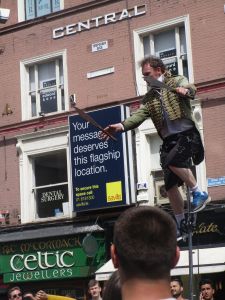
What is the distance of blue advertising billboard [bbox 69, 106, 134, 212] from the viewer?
17.6 metres

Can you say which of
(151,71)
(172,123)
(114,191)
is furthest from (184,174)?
(114,191)

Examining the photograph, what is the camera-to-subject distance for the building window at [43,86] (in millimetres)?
19219

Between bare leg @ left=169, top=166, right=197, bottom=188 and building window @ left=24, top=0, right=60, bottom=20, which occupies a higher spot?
building window @ left=24, top=0, right=60, bottom=20

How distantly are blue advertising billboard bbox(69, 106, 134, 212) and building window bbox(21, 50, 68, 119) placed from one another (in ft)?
3.37

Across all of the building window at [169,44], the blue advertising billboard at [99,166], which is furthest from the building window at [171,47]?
the blue advertising billboard at [99,166]

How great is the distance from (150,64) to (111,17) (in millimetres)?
12068

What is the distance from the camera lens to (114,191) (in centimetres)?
1770

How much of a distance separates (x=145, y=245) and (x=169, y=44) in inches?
591

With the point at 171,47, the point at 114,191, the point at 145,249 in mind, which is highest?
the point at 171,47

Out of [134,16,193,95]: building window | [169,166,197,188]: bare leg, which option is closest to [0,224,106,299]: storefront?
[134,16,193,95]: building window

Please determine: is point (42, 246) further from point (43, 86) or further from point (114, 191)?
point (43, 86)

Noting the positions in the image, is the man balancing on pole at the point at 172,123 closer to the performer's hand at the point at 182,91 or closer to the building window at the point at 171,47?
the performer's hand at the point at 182,91

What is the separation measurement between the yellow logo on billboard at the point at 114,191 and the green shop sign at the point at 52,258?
113cm

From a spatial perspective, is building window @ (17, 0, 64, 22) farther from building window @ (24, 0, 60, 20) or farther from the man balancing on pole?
the man balancing on pole
